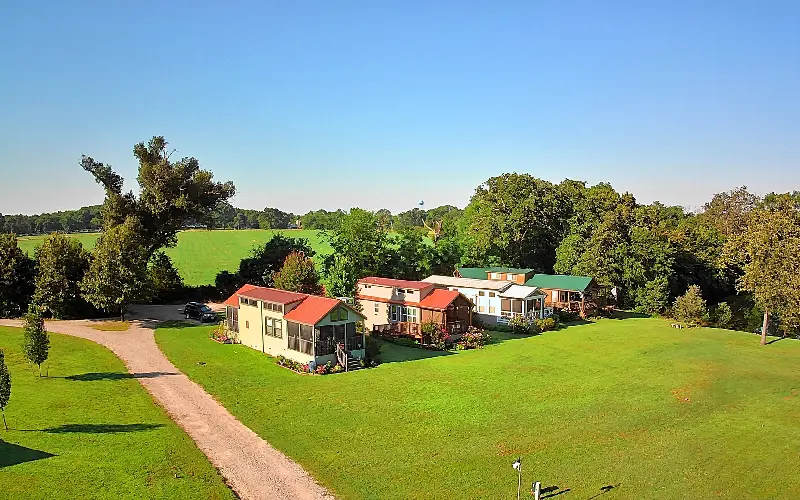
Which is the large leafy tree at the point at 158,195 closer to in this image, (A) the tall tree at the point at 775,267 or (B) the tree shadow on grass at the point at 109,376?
(B) the tree shadow on grass at the point at 109,376

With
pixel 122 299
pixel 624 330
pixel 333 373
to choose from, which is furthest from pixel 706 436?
pixel 122 299

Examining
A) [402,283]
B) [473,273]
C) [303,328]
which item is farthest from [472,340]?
[473,273]

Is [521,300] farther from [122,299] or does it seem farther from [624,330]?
[122,299]

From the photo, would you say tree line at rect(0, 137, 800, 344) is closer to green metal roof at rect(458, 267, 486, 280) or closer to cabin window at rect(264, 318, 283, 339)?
green metal roof at rect(458, 267, 486, 280)

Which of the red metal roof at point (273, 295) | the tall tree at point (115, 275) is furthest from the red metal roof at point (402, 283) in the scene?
the tall tree at point (115, 275)

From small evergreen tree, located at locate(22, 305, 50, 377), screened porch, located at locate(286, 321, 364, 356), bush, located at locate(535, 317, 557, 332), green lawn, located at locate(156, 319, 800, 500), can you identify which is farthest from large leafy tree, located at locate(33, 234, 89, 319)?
bush, located at locate(535, 317, 557, 332)

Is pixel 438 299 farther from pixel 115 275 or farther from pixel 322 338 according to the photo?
pixel 115 275
